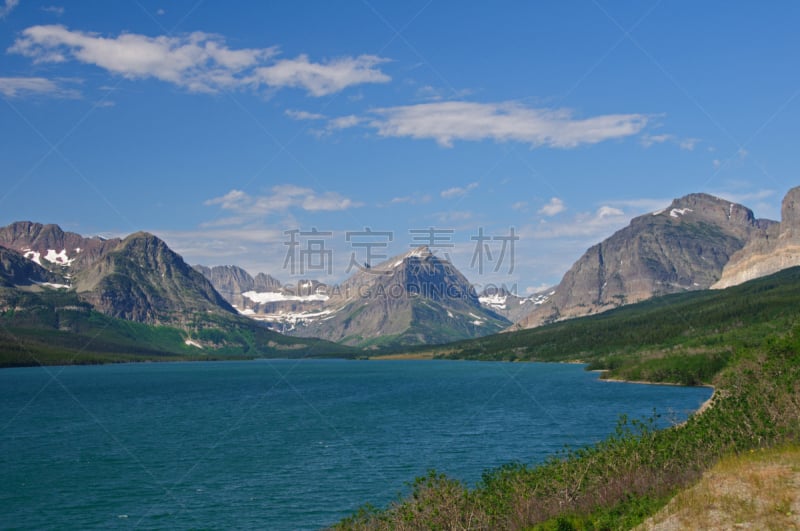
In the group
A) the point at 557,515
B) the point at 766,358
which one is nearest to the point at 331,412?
the point at 766,358

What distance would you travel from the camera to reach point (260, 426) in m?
114

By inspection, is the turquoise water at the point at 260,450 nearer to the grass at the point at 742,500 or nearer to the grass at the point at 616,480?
the grass at the point at 616,480

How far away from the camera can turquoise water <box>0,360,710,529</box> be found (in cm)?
5953

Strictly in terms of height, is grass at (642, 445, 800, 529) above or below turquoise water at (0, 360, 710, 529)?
above

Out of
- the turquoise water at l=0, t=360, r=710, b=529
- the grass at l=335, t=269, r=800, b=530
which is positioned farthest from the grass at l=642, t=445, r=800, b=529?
the turquoise water at l=0, t=360, r=710, b=529

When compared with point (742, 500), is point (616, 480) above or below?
below

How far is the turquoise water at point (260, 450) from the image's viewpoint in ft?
195

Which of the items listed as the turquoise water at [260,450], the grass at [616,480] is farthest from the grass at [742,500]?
the turquoise water at [260,450]

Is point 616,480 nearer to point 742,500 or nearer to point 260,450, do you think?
point 742,500

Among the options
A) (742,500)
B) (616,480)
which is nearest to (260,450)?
(616,480)

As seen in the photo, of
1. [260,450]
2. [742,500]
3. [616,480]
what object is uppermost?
Answer: [742,500]

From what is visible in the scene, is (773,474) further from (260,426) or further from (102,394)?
(102,394)

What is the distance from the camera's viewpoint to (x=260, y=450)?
88438mm

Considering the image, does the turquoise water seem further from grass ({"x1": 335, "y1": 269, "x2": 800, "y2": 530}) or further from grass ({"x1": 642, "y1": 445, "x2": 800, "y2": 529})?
grass ({"x1": 642, "y1": 445, "x2": 800, "y2": 529})
